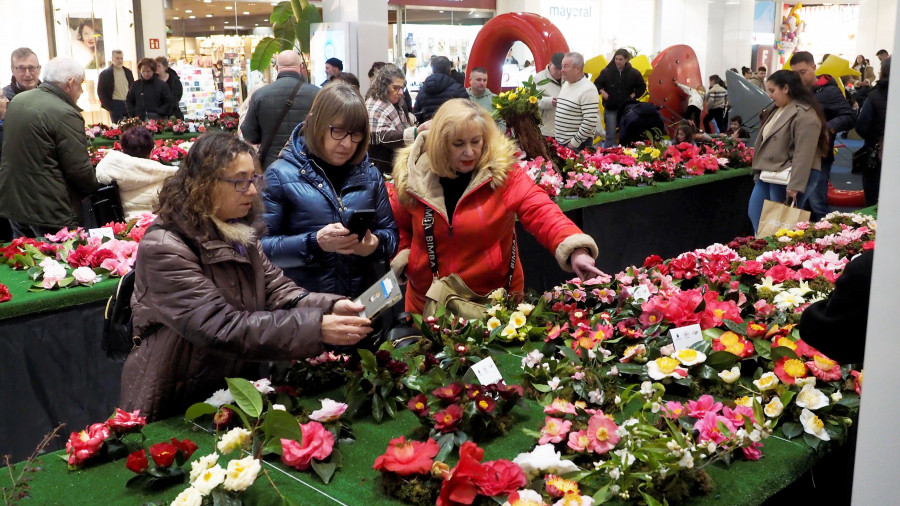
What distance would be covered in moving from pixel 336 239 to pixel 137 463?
103 cm

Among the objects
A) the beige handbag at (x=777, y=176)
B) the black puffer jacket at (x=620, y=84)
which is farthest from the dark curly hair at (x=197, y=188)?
the black puffer jacket at (x=620, y=84)

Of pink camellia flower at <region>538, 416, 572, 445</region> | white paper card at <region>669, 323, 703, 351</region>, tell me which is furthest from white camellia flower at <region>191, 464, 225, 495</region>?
white paper card at <region>669, 323, 703, 351</region>

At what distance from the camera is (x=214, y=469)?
58.2 inches

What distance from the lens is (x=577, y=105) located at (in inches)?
280

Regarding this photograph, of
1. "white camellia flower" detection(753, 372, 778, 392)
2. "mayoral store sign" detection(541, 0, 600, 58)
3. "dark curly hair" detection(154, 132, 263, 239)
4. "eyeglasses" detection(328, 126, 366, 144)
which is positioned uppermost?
"mayoral store sign" detection(541, 0, 600, 58)

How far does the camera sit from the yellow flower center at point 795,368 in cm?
196

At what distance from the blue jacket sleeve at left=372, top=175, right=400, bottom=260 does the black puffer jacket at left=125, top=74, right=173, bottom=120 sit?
26.3ft

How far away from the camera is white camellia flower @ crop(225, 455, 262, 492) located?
1.46 m

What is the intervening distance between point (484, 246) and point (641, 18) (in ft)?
55.1

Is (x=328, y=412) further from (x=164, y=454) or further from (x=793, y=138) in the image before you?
(x=793, y=138)

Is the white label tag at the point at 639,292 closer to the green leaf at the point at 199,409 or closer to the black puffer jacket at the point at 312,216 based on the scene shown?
the black puffer jacket at the point at 312,216

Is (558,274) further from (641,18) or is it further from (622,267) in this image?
(641,18)

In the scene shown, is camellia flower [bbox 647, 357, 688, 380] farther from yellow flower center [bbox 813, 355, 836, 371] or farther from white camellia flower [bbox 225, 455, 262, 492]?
white camellia flower [bbox 225, 455, 262, 492]

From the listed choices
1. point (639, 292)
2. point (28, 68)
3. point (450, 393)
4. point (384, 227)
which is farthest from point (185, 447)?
point (28, 68)
